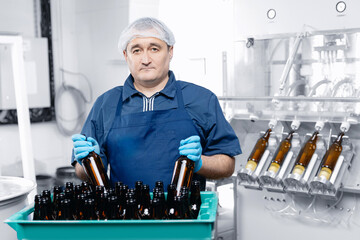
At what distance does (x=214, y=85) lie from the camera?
2.96 metres

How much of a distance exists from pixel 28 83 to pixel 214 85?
5.71ft

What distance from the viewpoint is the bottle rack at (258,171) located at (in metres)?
2.32

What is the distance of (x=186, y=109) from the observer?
1.73m

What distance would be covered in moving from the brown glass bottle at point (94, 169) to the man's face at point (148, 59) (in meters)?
0.41

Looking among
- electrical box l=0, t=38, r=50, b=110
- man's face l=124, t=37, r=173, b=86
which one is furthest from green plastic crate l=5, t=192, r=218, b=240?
electrical box l=0, t=38, r=50, b=110

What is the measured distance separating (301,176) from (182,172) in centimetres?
110

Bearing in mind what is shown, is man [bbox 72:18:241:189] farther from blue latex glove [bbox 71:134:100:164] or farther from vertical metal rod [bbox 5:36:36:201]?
vertical metal rod [bbox 5:36:36:201]

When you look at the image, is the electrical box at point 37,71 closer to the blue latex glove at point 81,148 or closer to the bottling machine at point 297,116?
the bottling machine at point 297,116

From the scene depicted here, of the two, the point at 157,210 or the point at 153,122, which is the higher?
the point at 153,122

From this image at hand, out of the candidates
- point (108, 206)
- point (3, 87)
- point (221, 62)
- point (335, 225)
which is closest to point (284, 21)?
point (221, 62)

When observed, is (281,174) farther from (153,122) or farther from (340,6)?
(340,6)

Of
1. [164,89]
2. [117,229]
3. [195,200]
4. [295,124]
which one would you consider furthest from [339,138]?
[117,229]

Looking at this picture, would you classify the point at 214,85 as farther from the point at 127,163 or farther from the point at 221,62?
the point at 127,163

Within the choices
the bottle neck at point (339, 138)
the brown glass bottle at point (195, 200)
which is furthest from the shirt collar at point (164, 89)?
the bottle neck at point (339, 138)
